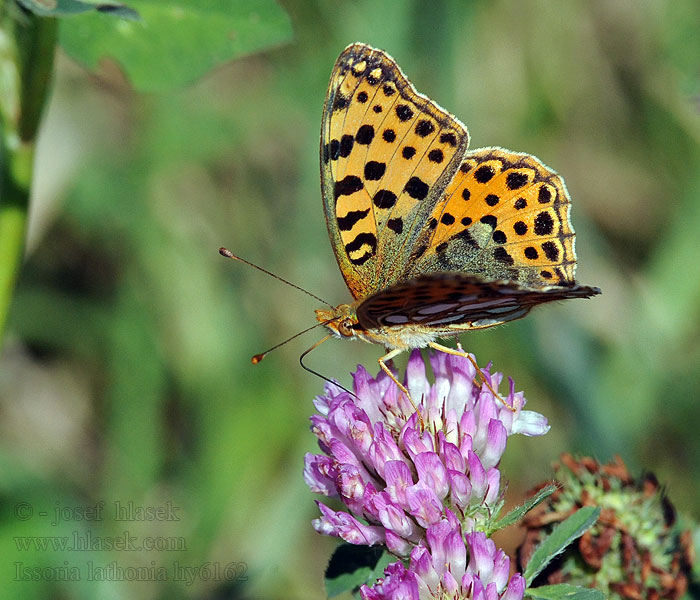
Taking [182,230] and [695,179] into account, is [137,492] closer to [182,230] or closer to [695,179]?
Result: [182,230]

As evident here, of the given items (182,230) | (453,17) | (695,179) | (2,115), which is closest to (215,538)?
(182,230)

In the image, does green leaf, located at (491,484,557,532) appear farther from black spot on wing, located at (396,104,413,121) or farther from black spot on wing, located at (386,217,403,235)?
black spot on wing, located at (396,104,413,121)

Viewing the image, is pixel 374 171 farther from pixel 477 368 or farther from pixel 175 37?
pixel 175 37

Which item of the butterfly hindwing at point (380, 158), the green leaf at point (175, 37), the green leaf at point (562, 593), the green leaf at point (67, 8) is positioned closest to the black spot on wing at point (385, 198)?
the butterfly hindwing at point (380, 158)

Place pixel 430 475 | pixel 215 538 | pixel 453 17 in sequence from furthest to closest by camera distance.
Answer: pixel 453 17 < pixel 215 538 < pixel 430 475

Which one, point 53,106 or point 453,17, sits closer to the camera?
point 453,17

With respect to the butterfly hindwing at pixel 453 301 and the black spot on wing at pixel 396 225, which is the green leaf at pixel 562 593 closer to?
the butterfly hindwing at pixel 453 301

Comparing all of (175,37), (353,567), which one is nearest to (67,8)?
(175,37)

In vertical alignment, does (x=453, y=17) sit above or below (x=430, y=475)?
above
